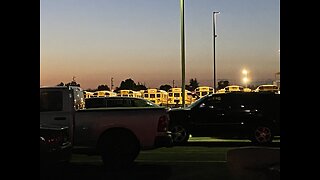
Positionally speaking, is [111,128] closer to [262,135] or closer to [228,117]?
[228,117]

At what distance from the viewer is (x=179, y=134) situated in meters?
16.2

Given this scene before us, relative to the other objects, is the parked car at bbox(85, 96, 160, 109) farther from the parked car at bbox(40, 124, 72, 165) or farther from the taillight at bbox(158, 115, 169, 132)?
the parked car at bbox(40, 124, 72, 165)

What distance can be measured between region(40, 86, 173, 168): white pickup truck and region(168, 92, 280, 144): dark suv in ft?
15.9

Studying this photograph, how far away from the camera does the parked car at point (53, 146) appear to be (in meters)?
8.59

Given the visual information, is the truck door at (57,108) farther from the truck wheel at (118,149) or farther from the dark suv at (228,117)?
the dark suv at (228,117)

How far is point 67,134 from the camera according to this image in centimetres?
991

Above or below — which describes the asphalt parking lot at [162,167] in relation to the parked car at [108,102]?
below

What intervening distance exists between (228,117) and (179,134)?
5.46 feet

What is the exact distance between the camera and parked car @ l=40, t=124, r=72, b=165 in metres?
8.59

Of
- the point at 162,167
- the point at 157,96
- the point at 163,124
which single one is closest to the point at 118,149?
the point at 162,167

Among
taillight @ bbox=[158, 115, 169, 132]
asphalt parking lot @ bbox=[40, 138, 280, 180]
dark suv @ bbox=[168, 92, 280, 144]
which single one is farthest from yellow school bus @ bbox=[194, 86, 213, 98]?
taillight @ bbox=[158, 115, 169, 132]

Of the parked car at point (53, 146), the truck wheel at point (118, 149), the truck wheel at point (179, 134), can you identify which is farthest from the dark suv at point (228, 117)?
the parked car at point (53, 146)

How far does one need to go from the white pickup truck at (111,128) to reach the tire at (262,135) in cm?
537
